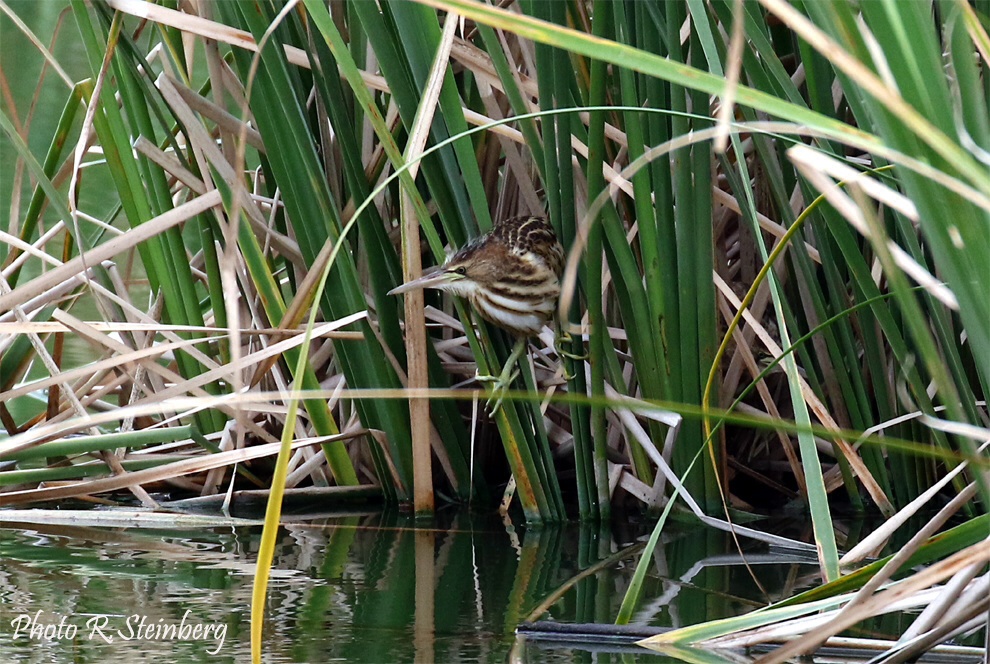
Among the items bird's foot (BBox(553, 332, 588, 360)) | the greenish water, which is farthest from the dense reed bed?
the greenish water

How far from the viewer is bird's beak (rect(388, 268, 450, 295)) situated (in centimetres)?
175

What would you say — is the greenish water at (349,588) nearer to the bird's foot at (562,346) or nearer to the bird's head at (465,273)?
the bird's foot at (562,346)

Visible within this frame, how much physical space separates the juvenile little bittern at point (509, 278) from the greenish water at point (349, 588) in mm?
255

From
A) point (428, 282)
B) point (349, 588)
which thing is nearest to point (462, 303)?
point (428, 282)

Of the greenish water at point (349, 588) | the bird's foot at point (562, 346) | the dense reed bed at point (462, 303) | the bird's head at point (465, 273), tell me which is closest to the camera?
the greenish water at point (349, 588)

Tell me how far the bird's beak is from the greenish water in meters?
0.39

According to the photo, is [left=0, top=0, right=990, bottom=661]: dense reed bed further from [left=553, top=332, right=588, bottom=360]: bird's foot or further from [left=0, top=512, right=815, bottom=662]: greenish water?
[left=0, top=512, right=815, bottom=662]: greenish water

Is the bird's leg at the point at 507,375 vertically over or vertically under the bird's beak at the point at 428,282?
under

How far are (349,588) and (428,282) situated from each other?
49 centimetres

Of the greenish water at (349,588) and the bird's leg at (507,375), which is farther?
the bird's leg at (507,375)

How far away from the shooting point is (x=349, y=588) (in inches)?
59.2

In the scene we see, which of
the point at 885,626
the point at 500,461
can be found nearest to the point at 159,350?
the point at 500,461

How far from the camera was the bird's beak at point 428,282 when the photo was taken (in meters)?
1.75

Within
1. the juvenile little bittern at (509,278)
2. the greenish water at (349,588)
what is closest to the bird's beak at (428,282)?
the juvenile little bittern at (509,278)
